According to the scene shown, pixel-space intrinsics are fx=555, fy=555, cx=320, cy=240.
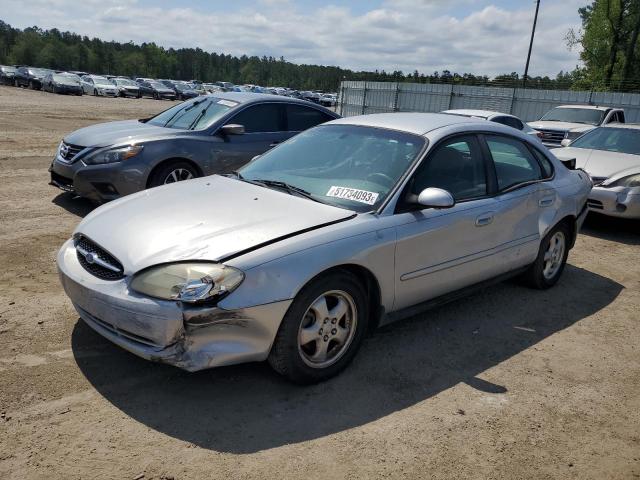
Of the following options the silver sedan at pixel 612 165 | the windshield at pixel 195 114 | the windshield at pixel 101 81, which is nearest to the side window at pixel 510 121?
the silver sedan at pixel 612 165

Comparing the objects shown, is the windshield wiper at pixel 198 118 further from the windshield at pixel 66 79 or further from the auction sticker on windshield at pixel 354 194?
the windshield at pixel 66 79

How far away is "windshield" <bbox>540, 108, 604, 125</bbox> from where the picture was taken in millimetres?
15969

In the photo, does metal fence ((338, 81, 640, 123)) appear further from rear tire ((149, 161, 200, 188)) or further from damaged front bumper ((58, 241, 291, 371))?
damaged front bumper ((58, 241, 291, 371))

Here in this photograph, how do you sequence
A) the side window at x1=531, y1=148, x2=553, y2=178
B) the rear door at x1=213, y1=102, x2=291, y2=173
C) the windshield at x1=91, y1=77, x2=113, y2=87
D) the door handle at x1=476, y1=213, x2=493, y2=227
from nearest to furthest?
the door handle at x1=476, y1=213, x2=493, y2=227 → the side window at x1=531, y1=148, x2=553, y2=178 → the rear door at x1=213, y1=102, x2=291, y2=173 → the windshield at x1=91, y1=77, x2=113, y2=87

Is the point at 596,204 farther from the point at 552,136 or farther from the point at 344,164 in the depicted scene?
the point at 552,136

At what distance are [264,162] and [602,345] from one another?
3.07 m

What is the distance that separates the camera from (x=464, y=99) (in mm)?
26797

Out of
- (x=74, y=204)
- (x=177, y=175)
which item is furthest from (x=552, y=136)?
(x=74, y=204)

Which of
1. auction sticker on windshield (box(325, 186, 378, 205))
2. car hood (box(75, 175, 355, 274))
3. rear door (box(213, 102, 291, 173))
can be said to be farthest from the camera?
rear door (box(213, 102, 291, 173))

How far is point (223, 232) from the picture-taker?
327cm

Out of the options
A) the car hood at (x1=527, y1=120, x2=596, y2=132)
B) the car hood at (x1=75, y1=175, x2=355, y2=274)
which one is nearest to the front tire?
the car hood at (x1=75, y1=175, x2=355, y2=274)

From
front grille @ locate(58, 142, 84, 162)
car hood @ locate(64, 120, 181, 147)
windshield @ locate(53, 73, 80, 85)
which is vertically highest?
windshield @ locate(53, 73, 80, 85)

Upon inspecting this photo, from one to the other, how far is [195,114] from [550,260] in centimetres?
501

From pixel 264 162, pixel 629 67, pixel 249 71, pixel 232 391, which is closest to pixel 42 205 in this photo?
pixel 264 162
